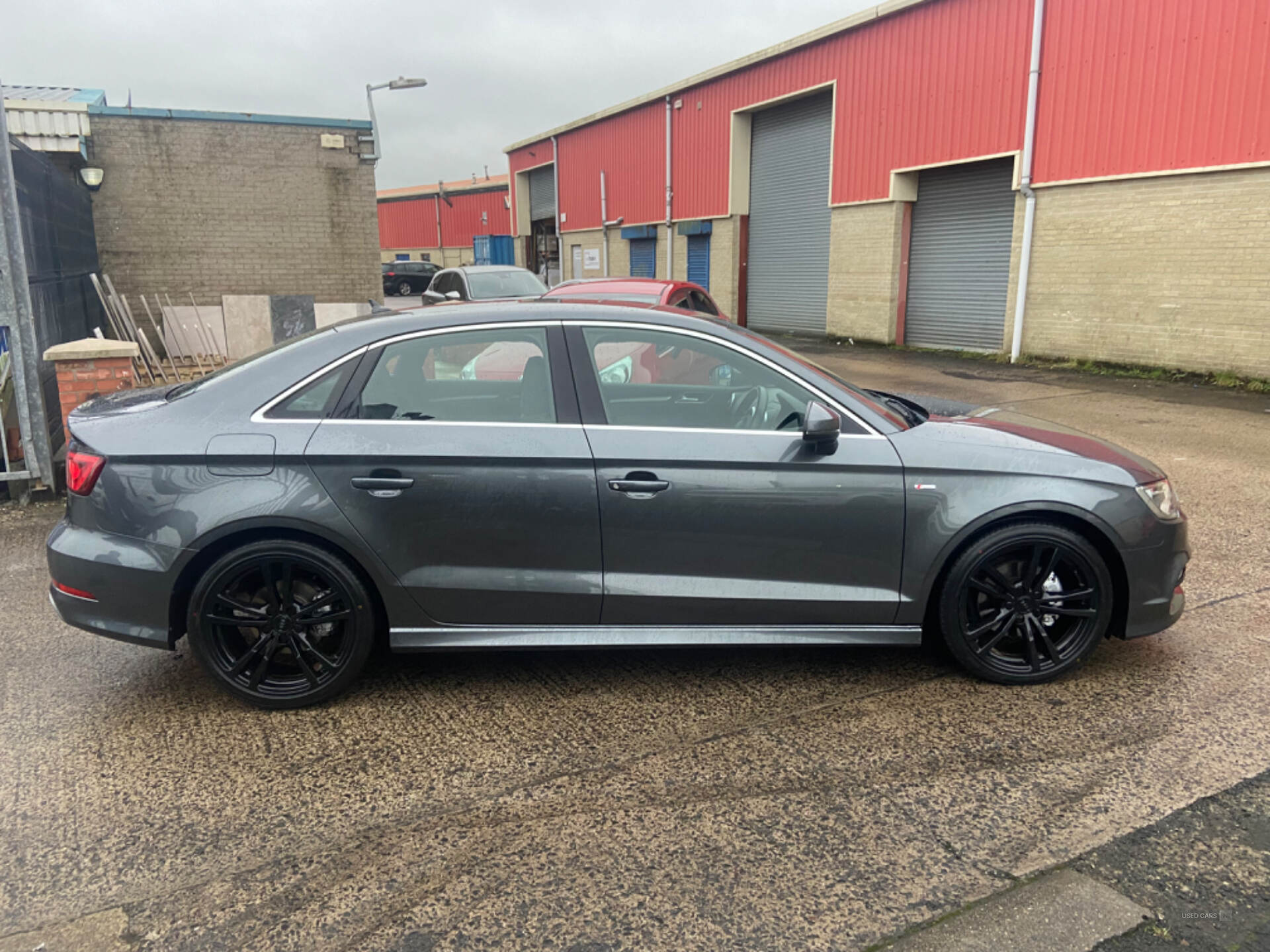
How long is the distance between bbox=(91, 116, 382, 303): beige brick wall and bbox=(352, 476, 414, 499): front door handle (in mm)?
12127

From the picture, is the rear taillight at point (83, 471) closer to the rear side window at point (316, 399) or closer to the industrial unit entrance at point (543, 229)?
the rear side window at point (316, 399)

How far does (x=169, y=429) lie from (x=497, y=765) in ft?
5.85

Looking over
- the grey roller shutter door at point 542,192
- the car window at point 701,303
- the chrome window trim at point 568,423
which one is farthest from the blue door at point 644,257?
the chrome window trim at point 568,423

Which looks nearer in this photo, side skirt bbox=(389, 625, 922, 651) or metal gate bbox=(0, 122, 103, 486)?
side skirt bbox=(389, 625, 922, 651)

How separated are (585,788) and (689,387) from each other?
1.70 m

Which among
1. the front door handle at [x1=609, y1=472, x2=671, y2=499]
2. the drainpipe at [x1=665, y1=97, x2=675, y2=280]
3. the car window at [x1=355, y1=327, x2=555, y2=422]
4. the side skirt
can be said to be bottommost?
the side skirt

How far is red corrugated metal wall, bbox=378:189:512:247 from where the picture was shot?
49344mm

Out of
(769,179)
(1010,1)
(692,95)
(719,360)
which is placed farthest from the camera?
(692,95)

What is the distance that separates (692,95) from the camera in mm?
25156

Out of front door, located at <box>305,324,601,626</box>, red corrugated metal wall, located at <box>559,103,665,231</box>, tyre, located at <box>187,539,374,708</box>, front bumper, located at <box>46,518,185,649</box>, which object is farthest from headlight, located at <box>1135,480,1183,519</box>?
red corrugated metal wall, located at <box>559,103,665,231</box>

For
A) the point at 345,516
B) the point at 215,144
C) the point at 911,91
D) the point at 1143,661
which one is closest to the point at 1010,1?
the point at 911,91

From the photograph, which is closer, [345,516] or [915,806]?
[915,806]

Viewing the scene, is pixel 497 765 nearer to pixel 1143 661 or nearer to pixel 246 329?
pixel 1143 661

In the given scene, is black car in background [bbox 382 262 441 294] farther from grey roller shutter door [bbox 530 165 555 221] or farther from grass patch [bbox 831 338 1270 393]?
grass patch [bbox 831 338 1270 393]
